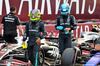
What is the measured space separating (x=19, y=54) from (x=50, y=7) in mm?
6083

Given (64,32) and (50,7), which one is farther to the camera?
(50,7)

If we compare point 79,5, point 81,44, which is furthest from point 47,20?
point 81,44

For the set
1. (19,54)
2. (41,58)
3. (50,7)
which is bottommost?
(41,58)

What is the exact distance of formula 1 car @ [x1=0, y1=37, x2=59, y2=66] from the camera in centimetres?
626

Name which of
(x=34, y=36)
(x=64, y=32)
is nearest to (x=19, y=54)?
(x=34, y=36)

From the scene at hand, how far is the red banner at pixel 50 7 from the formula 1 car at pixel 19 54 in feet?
13.2

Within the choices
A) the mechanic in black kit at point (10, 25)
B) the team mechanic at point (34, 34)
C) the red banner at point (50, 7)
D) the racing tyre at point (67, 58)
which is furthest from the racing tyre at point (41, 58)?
the red banner at point (50, 7)

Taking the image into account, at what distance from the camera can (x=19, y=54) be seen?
6645 mm

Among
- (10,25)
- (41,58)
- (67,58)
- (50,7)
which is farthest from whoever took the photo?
(50,7)

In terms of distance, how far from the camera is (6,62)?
5816mm

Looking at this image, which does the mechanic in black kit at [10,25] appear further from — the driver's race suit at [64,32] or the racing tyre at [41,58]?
the driver's race suit at [64,32]

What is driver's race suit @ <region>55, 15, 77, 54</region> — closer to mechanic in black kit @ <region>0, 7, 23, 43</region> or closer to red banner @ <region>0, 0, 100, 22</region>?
mechanic in black kit @ <region>0, 7, 23, 43</region>

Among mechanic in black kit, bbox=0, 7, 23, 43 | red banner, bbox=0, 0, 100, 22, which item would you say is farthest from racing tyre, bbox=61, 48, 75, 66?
red banner, bbox=0, 0, 100, 22

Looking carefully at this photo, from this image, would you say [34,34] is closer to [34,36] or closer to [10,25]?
[34,36]
